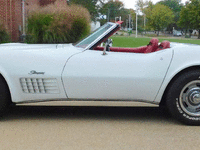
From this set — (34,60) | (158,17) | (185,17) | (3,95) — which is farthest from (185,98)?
(158,17)

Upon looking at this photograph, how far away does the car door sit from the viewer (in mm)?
4359

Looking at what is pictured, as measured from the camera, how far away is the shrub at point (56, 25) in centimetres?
A: 1593

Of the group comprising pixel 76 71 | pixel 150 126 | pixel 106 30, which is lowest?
pixel 150 126

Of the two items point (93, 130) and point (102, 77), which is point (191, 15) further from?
point (93, 130)

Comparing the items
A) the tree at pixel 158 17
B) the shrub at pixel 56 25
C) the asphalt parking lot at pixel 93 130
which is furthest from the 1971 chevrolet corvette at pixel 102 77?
the tree at pixel 158 17

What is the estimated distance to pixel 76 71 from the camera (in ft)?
14.3

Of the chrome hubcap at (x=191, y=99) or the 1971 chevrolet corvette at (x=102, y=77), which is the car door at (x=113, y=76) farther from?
the chrome hubcap at (x=191, y=99)

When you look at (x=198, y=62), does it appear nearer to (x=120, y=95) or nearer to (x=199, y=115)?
(x=199, y=115)

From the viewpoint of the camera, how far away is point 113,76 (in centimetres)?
436

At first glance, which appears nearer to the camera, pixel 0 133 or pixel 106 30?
pixel 0 133

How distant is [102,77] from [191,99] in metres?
1.16

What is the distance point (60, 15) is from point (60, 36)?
3.74 ft

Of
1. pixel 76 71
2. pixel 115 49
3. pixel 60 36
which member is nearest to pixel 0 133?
pixel 76 71

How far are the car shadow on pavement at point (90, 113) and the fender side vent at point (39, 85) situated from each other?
0.51 metres
